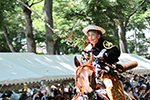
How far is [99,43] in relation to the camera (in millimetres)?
4180

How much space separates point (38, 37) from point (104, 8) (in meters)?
18.3

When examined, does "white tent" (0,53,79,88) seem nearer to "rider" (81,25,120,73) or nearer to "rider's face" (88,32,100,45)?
"rider" (81,25,120,73)

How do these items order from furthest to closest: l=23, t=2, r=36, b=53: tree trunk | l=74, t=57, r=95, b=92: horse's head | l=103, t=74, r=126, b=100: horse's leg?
l=23, t=2, r=36, b=53: tree trunk
l=103, t=74, r=126, b=100: horse's leg
l=74, t=57, r=95, b=92: horse's head

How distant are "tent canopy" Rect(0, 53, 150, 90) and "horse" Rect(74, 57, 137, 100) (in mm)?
4182

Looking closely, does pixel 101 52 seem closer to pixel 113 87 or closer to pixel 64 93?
pixel 113 87

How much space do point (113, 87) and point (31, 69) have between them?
503 centimetres

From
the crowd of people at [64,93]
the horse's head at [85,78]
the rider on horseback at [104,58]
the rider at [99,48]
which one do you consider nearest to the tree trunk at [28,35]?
the crowd of people at [64,93]

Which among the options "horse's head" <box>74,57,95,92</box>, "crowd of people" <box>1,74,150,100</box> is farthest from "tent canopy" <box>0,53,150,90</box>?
"horse's head" <box>74,57,95,92</box>

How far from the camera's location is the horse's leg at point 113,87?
3.75 m

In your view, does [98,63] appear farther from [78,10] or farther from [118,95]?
[78,10]

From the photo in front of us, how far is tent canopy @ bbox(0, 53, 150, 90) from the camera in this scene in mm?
7007

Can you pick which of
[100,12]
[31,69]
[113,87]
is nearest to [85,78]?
[113,87]

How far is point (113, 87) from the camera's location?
151 inches

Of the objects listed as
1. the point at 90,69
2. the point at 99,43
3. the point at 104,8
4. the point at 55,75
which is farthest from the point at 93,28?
the point at 104,8
